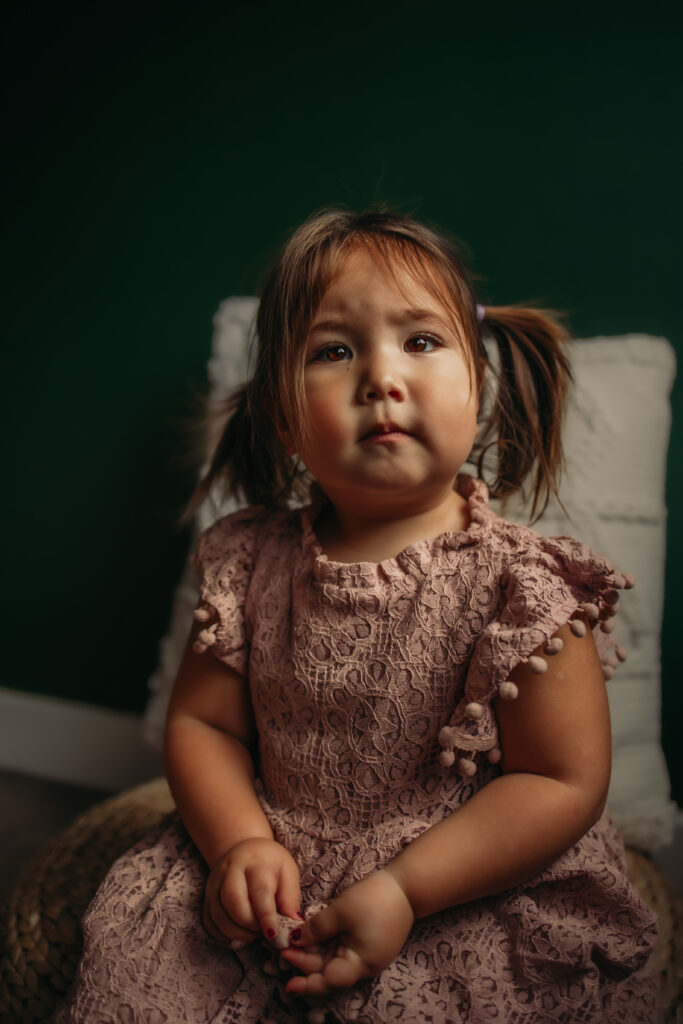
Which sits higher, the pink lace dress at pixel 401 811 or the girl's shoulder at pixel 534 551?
the girl's shoulder at pixel 534 551

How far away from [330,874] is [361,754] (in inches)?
4.1

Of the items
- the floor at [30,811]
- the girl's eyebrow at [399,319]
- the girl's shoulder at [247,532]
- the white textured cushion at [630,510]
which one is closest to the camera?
the girl's eyebrow at [399,319]

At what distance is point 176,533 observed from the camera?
1.47 m

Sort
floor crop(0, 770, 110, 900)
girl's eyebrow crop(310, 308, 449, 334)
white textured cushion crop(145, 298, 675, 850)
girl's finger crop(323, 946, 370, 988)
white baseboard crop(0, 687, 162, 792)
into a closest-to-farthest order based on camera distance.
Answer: girl's finger crop(323, 946, 370, 988) → girl's eyebrow crop(310, 308, 449, 334) → white textured cushion crop(145, 298, 675, 850) → floor crop(0, 770, 110, 900) → white baseboard crop(0, 687, 162, 792)

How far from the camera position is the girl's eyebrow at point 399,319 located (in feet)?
2.24

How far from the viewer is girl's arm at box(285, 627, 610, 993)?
1.92ft

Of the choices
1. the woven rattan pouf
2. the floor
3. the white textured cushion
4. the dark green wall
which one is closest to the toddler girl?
the woven rattan pouf

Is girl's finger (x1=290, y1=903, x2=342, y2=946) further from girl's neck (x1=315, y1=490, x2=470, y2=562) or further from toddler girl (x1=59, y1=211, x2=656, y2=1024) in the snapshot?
girl's neck (x1=315, y1=490, x2=470, y2=562)

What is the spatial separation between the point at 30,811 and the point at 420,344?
1313mm

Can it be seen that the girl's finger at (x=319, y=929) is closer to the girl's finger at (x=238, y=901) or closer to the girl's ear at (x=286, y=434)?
the girl's finger at (x=238, y=901)

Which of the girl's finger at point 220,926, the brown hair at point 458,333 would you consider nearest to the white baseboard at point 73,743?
the brown hair at point 458,333

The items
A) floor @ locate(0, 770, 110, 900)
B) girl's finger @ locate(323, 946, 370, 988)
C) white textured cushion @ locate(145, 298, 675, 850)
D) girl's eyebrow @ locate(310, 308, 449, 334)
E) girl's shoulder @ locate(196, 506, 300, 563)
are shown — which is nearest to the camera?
girl's finger @ locate(323, 946, 370, 988)

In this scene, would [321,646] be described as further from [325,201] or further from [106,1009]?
[325,201]

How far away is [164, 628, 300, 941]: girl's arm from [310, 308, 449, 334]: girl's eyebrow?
360mm
